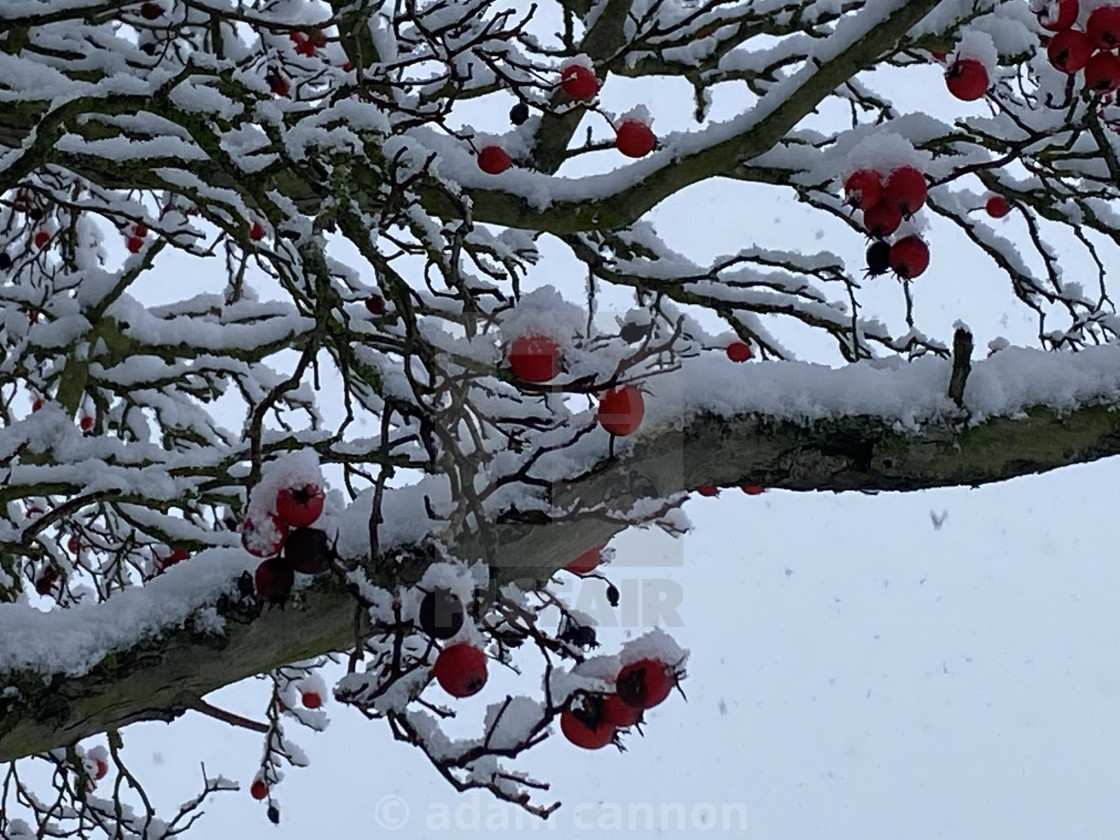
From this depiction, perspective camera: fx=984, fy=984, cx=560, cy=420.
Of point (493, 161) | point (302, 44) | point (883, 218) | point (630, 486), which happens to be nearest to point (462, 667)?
point (630, 486)

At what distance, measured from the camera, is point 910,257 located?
1609 millimetres

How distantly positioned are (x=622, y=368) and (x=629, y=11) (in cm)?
223

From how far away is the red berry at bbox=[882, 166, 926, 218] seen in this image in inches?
60.4

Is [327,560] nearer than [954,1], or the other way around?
[327,560]

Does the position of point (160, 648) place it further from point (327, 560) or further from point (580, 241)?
point (580, 241)

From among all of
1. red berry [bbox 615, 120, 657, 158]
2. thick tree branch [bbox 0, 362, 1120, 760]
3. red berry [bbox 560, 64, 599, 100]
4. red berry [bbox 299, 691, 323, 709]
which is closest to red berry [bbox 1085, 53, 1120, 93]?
thick tree branch [bbox 0, 362, 1120, 760]

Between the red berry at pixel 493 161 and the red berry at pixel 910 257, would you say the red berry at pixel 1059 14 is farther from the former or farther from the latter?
the red berry at pixel 493 161

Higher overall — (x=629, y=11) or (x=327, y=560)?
(x=629, y=11)

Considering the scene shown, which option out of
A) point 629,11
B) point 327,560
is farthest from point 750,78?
point 327,560

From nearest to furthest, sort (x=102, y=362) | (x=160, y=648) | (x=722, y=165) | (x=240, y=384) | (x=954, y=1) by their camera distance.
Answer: (x=160, y=648) < (x=722, y=165) < (x=954, y=1) < (x=102, y=362) < (x=240, y=384)

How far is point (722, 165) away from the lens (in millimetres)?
1933

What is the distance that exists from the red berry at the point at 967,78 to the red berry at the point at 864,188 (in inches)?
22.6

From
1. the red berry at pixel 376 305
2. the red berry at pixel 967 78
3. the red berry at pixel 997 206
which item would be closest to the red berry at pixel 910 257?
the red berry at pixel 967 78

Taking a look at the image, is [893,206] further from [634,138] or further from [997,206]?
[997,206]
